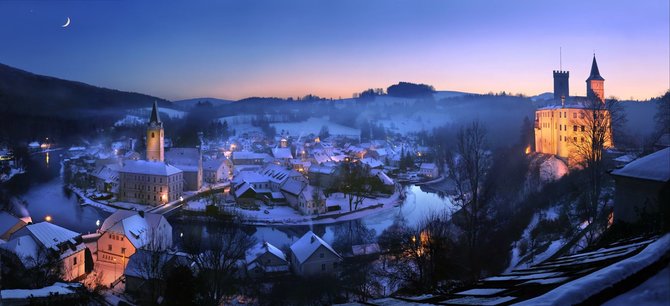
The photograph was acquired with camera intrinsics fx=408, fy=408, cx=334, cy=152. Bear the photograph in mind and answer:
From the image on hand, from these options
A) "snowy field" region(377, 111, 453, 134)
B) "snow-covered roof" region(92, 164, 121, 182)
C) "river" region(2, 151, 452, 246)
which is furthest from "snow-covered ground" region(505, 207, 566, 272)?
"snowy field" region(377, 111, 453, 134)

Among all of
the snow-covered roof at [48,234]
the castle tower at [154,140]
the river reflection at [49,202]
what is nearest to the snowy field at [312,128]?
the castle tower at [154,140]

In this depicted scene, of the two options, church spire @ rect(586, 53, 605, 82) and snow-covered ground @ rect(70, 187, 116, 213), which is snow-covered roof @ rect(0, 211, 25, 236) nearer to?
snow-covered ground @ rect(70, 187, 116, 213)

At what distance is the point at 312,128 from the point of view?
105m

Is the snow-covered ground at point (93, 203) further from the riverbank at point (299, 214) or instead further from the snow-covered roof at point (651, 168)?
the snow-covered roof at point (651, 168)

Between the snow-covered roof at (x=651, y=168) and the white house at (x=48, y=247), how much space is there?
54.8 feet

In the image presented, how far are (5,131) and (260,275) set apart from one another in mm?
67224

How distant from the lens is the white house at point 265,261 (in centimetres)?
1558

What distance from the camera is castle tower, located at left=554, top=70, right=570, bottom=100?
4031cm

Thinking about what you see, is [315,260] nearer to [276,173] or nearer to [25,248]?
[25,248]

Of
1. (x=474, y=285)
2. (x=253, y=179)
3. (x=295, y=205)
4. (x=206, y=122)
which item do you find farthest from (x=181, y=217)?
(x=206, y=122)

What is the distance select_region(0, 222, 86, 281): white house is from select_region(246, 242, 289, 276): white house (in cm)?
688

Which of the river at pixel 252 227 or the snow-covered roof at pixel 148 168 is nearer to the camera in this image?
the river at pixel 252 227

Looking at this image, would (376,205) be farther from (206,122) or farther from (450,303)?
(206,122)

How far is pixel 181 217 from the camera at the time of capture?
88.8 ft
